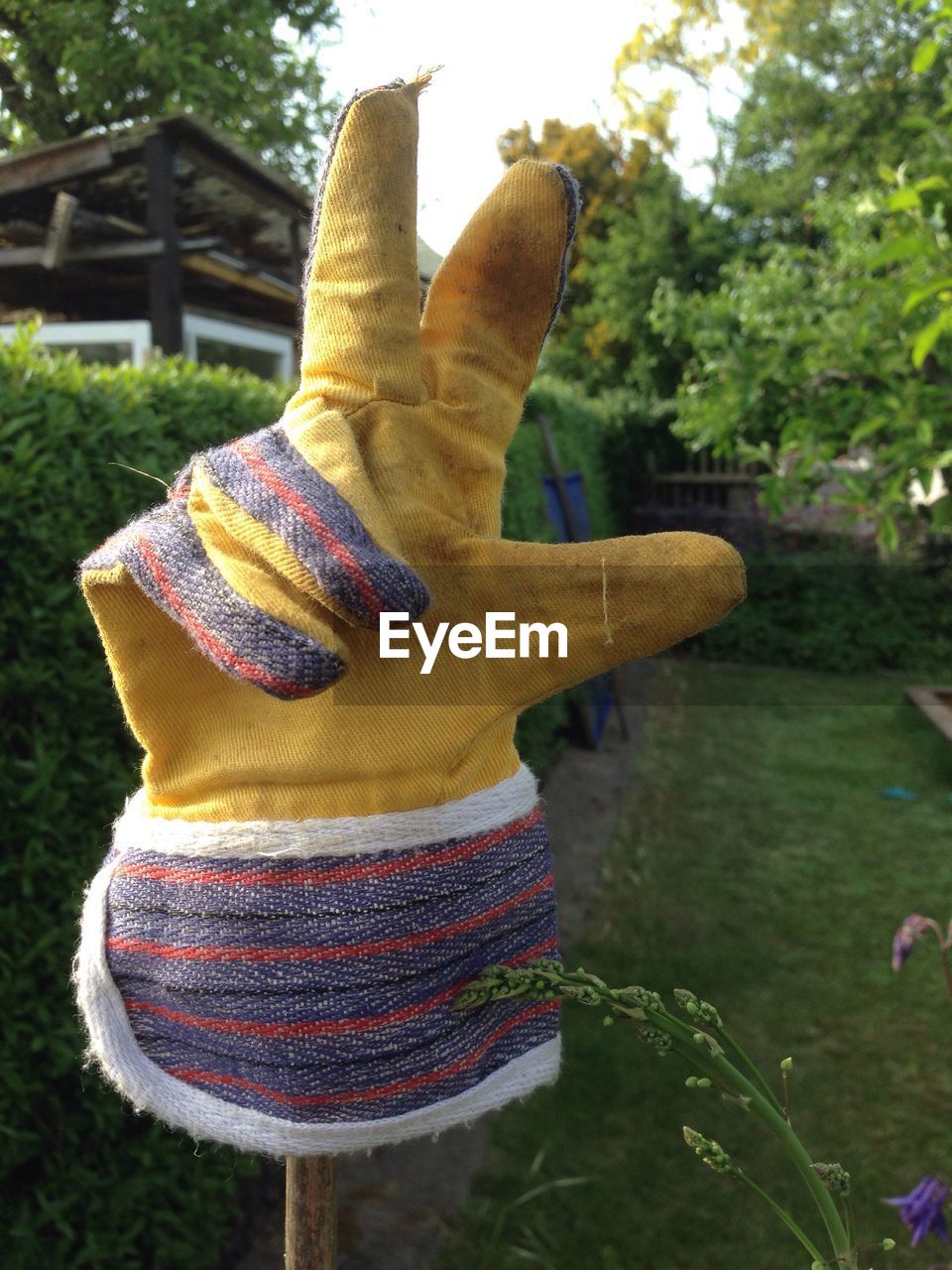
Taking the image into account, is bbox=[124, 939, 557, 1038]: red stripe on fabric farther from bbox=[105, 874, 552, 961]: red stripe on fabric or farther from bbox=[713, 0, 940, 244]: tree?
bbox=[713, 0, 940, 244]: tree

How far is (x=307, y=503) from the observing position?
0.76 meters

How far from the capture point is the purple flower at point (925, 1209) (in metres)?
1.18

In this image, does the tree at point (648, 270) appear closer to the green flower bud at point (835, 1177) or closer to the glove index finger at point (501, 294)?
the glove index finger at point (501, 294)

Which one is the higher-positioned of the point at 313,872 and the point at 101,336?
the point at 101,336

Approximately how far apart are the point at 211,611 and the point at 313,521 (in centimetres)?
11

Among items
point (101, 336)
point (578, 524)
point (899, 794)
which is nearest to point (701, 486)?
point (578, 524)

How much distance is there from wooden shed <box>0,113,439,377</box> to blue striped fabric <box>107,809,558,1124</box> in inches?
170

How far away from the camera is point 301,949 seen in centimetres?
86

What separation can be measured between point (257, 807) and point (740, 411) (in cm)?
365

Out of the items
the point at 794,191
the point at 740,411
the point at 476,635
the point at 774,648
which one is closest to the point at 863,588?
the point at 774,648

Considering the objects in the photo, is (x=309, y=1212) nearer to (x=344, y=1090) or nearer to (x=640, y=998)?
(x=344, y=1090)

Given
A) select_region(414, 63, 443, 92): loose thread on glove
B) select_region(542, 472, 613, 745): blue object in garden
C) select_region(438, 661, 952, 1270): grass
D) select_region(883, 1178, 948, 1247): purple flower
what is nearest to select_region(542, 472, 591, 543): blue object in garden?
select_region(542, 472, 613, 745): blue object in garden

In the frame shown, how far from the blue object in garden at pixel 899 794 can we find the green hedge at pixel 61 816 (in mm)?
4623

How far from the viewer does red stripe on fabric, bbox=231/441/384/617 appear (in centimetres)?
71
